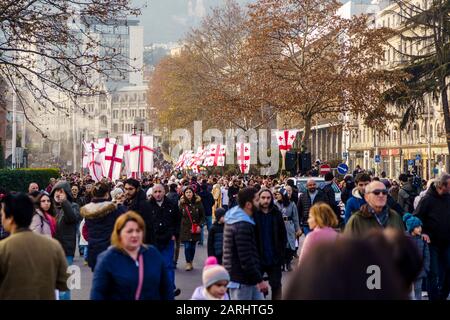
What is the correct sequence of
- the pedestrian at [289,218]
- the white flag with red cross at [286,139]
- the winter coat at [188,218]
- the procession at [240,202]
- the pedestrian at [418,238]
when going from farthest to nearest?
the white flag with red cross at [286,139] < the winter coat at [188,218] < the pedestrian at [289,218] < the pedestrian at [418,238] < the procession at [240,202]

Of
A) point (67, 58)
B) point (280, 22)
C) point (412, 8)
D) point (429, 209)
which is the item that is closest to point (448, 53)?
point (412, 8)

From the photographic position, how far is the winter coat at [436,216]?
41.8ft

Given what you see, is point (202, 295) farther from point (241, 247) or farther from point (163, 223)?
point (163, 223)

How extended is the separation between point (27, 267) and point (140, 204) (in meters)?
6.16

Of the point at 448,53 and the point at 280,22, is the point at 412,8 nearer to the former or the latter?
the point at 448,53

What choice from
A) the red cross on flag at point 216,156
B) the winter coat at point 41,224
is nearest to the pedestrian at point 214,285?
the winter coat at point 41,224

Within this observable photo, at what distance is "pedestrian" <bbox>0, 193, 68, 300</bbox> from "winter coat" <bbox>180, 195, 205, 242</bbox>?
12.4 meters

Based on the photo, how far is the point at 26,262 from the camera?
6.99 m

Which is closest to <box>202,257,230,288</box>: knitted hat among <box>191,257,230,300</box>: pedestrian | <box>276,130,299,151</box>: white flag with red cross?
<box>191,257,230,300</box>: pedestrian

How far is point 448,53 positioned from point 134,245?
2981 cm

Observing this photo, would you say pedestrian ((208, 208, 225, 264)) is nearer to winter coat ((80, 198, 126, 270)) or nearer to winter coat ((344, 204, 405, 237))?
winter coat ((80, 198, 126, 270))

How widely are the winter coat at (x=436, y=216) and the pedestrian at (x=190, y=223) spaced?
7.00 m

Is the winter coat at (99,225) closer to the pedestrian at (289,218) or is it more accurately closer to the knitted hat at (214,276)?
the knitted hat at (214,276)

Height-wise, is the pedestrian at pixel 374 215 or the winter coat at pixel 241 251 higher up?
the pedestrian at pixel 374 215
